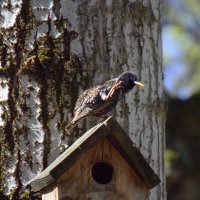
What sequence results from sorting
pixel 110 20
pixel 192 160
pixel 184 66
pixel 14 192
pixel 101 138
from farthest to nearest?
pixel 184 66 < pixel 192 160 < pixel 110 20 < pixel 14 192 < pixel 101 138

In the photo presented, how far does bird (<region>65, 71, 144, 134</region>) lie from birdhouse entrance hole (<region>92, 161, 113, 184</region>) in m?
0.25

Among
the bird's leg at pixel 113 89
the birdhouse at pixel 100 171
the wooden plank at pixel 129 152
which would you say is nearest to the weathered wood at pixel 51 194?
the birdhouse at pixel 100 171

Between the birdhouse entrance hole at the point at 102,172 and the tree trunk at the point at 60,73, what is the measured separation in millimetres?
367

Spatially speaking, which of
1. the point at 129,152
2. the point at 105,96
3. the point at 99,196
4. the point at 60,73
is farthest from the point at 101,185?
the point at 60,73

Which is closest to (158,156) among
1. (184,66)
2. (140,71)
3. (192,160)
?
(140,71)

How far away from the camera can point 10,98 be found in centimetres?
378

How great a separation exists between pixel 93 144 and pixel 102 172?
210mm

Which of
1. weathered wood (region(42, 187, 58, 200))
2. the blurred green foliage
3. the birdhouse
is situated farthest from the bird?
the blurred green foliage

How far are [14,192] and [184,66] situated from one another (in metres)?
12.8

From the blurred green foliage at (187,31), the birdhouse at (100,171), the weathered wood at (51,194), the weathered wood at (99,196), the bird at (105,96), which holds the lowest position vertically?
the weathered wood at (99,196)

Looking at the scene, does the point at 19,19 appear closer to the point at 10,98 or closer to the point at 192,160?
the point at 10,98

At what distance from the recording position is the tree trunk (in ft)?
12.2

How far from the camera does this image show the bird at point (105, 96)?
3467 mm

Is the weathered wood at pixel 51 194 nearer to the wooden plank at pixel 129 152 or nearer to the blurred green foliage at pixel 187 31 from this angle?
→ the wooden plank at pixel 129 152
